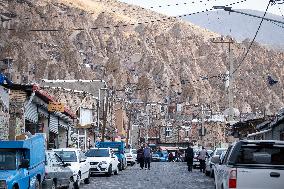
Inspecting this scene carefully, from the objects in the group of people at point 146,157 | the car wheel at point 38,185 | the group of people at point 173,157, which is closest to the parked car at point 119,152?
the group of people at point 146,157

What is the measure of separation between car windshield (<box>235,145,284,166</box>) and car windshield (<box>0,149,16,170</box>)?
275 inches

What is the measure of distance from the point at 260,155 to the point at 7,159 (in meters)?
7.65

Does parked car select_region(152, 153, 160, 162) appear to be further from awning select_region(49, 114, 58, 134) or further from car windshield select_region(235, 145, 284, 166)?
car windshield select_region(235, 145, 284, 166)

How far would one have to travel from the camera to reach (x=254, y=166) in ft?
47.7

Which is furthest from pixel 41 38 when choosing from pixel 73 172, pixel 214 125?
pixel 73 172

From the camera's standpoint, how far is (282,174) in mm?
14398

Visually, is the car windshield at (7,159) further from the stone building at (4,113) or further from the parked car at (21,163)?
the stone building at (4,113)

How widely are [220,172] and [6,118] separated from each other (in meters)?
20.1

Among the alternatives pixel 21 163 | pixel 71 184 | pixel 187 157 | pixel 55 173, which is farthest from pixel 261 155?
pixel 187 157

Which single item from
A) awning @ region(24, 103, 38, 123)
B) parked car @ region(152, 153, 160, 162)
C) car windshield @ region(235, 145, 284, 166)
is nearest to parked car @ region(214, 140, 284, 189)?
car windshield @ region(235, 145, 284, 166)

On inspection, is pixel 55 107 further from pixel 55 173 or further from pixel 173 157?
pixel 173 157

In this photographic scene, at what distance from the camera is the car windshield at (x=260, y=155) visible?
50.2 feet

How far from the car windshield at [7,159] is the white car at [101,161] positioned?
18.9m

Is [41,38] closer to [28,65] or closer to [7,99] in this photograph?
[28,65]
